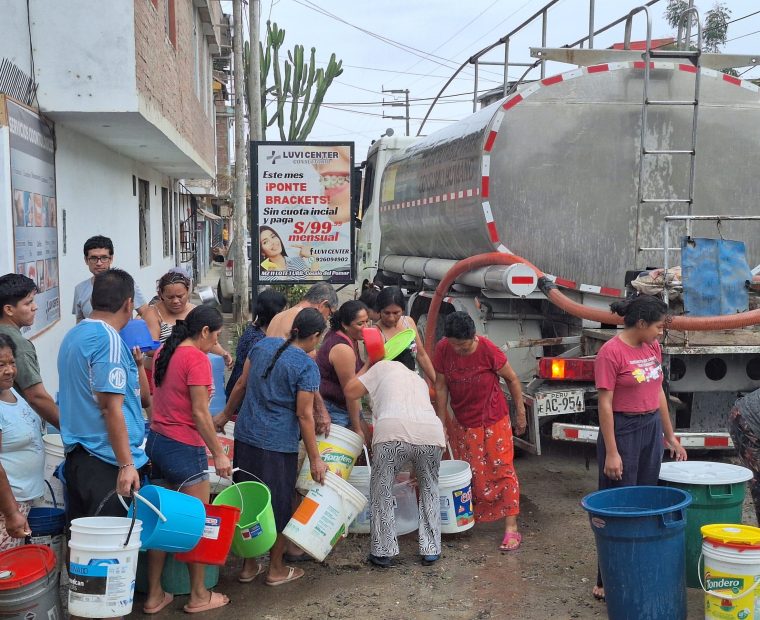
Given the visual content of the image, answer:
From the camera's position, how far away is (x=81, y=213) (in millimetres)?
9602

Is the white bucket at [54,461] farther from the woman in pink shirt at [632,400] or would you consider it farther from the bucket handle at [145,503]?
the woman in pink shirt at [632,400]

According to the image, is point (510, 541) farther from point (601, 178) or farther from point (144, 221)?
point (144, 221)

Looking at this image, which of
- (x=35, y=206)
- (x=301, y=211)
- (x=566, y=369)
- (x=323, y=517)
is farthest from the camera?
(x=301, y=211)

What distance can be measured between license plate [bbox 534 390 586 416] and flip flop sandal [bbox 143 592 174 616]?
2.94 meters

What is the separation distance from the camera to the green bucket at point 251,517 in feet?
15.1

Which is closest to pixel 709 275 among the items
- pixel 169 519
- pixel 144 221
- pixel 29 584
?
pixel 169 519

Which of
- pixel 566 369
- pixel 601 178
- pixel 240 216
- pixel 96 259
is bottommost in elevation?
pixel 566 369

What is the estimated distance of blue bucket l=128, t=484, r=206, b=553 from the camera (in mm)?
4008

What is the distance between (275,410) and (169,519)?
3.21 ft

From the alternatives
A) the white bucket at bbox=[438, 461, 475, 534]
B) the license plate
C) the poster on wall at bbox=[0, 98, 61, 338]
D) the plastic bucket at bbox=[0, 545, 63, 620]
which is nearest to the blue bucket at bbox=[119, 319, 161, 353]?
the plastic bucket at bbox=[0, 545, 63, 620]

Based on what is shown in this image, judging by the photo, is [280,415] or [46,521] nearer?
[46,521]

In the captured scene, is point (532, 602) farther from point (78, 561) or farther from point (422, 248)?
point (422, 248)

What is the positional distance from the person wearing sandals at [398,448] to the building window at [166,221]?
13.8m

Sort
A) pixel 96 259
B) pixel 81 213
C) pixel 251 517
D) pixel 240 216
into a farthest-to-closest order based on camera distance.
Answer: pixel 240 216, pixel 81 213, pixel 96 259, pixel 251 517
